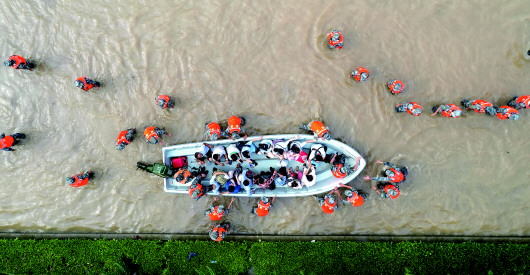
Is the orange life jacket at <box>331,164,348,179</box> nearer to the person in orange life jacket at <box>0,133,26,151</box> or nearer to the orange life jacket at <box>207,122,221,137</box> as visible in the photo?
the orange life jacket at <box>207,122,221,137</box>

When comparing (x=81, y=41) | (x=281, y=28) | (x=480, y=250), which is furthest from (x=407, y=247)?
(x=81, y=41)

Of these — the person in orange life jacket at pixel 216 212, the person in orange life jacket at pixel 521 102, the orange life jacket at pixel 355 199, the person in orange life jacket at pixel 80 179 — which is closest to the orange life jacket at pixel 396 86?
→ the person in orange life jacket at pixel 521 102

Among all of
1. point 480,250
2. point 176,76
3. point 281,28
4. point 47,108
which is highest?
point 281,28

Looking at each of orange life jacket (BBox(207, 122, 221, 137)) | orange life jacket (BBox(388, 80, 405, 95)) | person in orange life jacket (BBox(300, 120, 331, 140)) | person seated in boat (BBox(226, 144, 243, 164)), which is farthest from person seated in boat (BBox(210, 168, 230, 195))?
orange life jacket (BBox(388, 80, 405, 95))

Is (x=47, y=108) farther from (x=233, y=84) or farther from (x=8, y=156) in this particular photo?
(x=233, y=84)

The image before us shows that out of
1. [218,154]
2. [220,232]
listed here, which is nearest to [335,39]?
[218,154]

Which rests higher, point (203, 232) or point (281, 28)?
point (281, 28)

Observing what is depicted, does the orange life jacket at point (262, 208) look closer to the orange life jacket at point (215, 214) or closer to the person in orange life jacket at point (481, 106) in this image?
the orange life jacket at point (215, 214)
